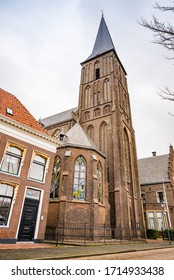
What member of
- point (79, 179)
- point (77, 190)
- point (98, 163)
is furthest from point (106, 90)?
point (77, 190)

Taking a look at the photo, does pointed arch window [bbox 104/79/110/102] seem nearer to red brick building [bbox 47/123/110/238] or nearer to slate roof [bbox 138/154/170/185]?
red brick building [bbox 47/123/110/238]

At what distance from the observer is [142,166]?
38531mm

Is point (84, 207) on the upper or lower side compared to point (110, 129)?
lower

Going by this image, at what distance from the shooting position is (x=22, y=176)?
37.9 feet

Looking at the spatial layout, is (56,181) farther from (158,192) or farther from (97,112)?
(158,192)

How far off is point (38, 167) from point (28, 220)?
11.5 ft

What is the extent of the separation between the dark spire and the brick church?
406 mm

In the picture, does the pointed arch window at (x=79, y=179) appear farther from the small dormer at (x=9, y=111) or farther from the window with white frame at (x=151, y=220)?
the window with white frame at (x=151, y=220)

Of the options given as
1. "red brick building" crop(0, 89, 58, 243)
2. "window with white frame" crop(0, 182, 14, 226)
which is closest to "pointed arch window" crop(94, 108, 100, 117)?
"red brick building" crop(0, 89, 58, 243)

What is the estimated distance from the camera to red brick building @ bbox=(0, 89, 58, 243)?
10.5 meters

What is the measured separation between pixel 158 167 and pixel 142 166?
3.90 m

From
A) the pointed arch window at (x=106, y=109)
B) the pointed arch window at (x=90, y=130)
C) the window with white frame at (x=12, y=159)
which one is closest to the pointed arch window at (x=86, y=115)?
the pointed arch window at (x=90, y=130)

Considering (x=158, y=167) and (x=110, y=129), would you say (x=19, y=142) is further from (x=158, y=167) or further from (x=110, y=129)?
(x=158, y=167)
